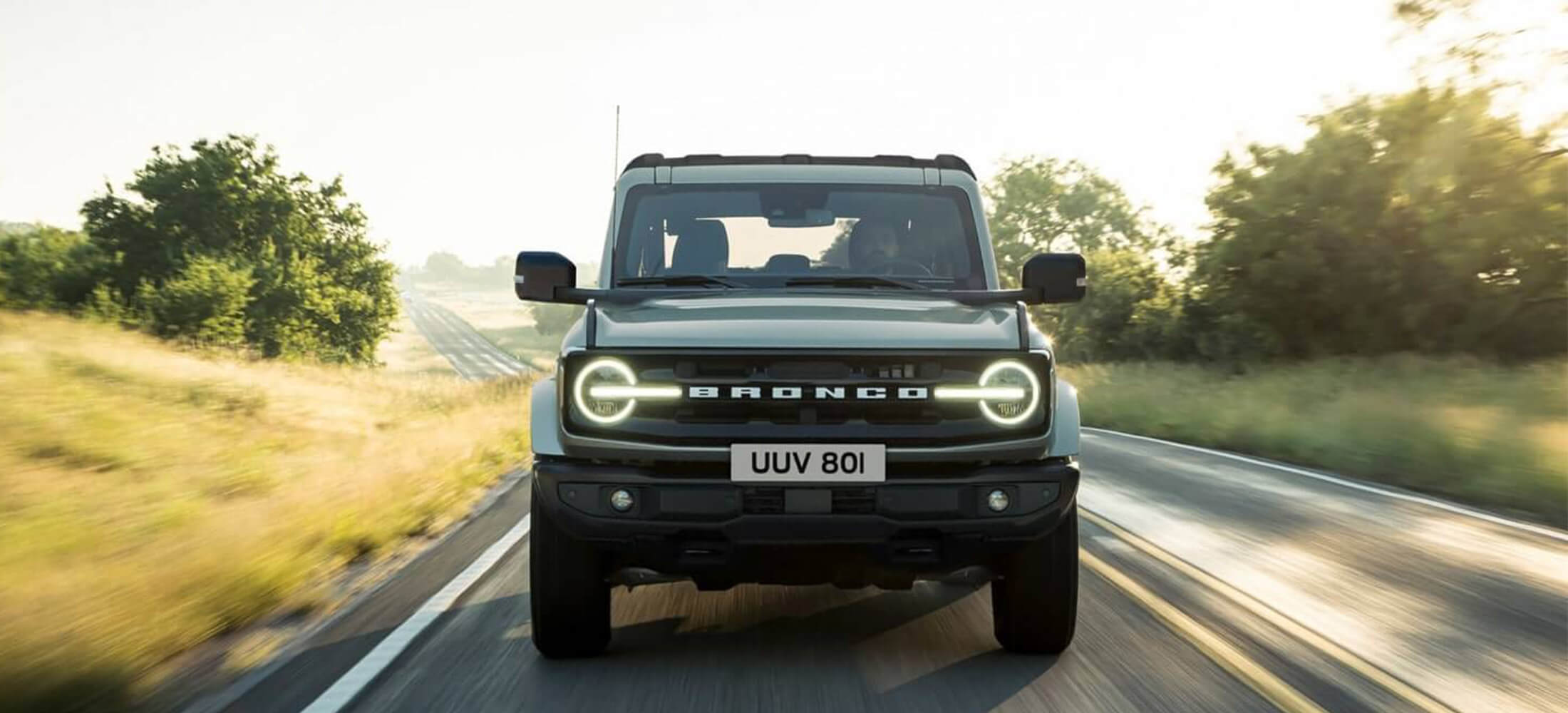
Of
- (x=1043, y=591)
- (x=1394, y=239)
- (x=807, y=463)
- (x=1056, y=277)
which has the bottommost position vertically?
(x=1043, y=591)

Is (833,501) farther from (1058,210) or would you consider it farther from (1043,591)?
(1058,210)

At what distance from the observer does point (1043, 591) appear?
5.25 m

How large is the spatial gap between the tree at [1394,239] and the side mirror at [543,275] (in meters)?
20.5

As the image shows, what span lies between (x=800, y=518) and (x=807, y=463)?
0.19 meters

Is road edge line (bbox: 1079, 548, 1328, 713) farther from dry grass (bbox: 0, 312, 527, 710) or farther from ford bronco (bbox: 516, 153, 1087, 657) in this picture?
dry grass (bbox: 0, 312, 527, 710)

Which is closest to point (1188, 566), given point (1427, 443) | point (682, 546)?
point (682, 546)

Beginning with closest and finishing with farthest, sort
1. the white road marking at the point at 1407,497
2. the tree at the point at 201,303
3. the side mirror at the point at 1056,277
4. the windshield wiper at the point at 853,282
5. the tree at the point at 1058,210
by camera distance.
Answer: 1. the side mirror at the point at 1056,277
2. the windshield wiper at the point at 853,282
3. the white road marking at the point at 1407,497
4. the tree at the point at 201,303
5. the tree at the point at 1058,210

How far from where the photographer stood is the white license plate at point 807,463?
4781mm

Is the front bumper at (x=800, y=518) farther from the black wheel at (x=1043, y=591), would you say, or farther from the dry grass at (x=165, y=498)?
the dry grass at (x=165, y=498)

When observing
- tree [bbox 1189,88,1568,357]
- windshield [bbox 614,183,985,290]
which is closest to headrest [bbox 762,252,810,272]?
windshield [bbox 614,183,985,290]

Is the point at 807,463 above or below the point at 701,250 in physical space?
below

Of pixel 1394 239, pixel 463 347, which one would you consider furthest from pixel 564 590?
pixel 463 347

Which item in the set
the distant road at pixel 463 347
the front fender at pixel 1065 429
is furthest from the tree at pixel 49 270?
the front fender at pixel 1065 429

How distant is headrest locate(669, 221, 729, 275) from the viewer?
6258 mm
